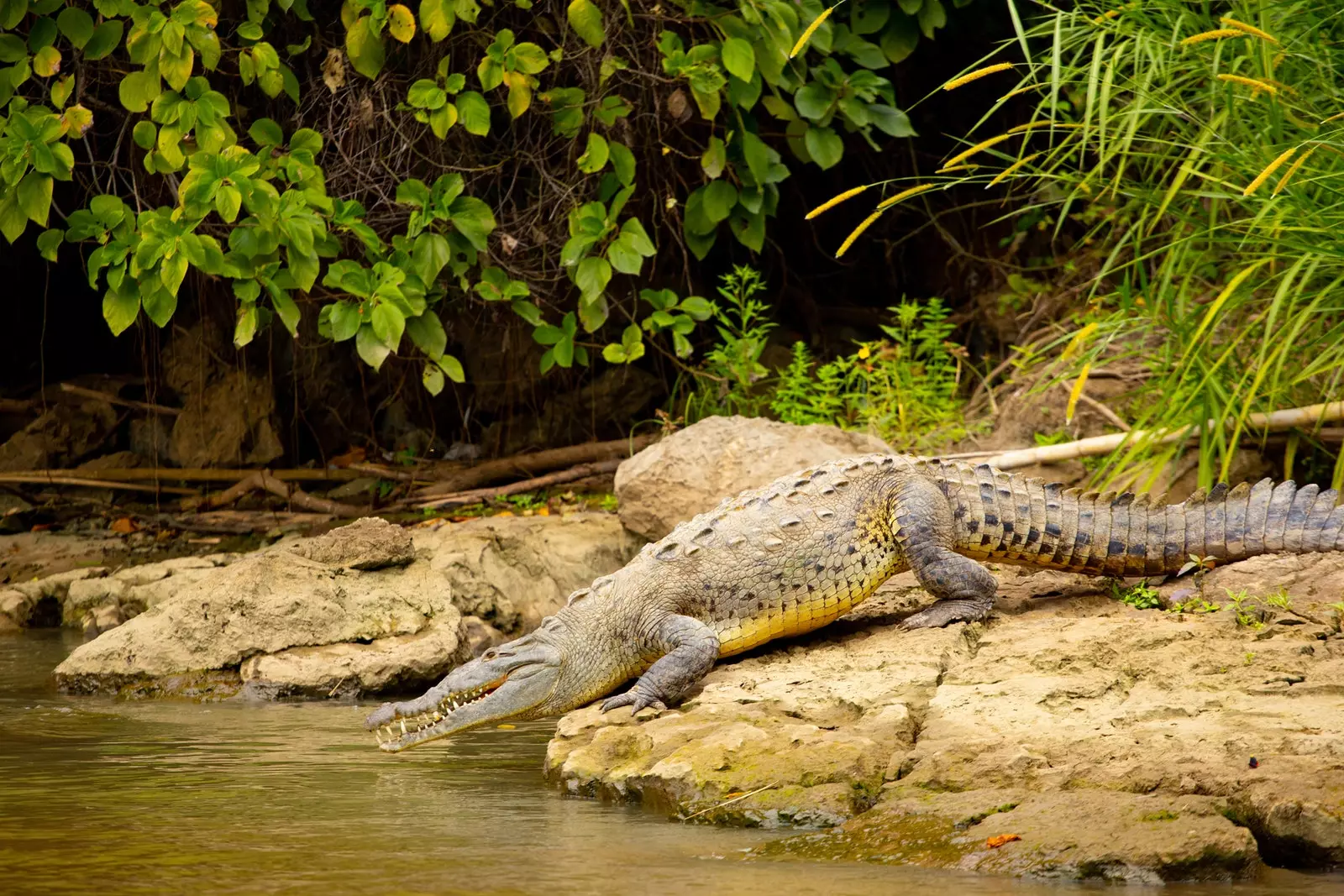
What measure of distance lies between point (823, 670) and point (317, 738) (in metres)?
1.83

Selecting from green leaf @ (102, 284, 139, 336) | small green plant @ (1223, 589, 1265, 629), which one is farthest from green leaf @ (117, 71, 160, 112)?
small green plant @ (1223, 589, 1265, 629)

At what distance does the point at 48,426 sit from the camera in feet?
34.8

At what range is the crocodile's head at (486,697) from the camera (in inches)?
197

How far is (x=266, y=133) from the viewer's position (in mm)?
7684

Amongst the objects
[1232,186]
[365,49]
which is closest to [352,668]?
[365,49]

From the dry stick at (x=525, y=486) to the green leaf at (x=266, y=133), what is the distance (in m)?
2.44

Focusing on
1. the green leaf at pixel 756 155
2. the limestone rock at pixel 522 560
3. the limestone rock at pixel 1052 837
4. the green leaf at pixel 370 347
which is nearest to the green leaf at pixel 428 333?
the green leaf at pixel 370 347

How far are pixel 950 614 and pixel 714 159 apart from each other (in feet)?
12.6

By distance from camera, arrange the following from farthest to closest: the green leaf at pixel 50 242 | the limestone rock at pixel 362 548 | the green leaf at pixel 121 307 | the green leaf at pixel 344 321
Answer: the green leaf at pixel 50 242, the green leaf at pixel 344 321, the green leaf at pixel 121 307, the limestone rock at pixel 362 548

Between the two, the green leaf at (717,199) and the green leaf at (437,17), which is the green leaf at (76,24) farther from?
the green leaf at (717,199)

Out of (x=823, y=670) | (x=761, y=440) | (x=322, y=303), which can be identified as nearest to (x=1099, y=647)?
(x=823, y=670)

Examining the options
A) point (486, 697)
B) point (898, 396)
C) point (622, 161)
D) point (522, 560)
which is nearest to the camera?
point (486, 697)

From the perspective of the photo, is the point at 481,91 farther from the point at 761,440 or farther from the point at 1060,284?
the point at 1060,284

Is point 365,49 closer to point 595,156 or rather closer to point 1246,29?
point 595,156
